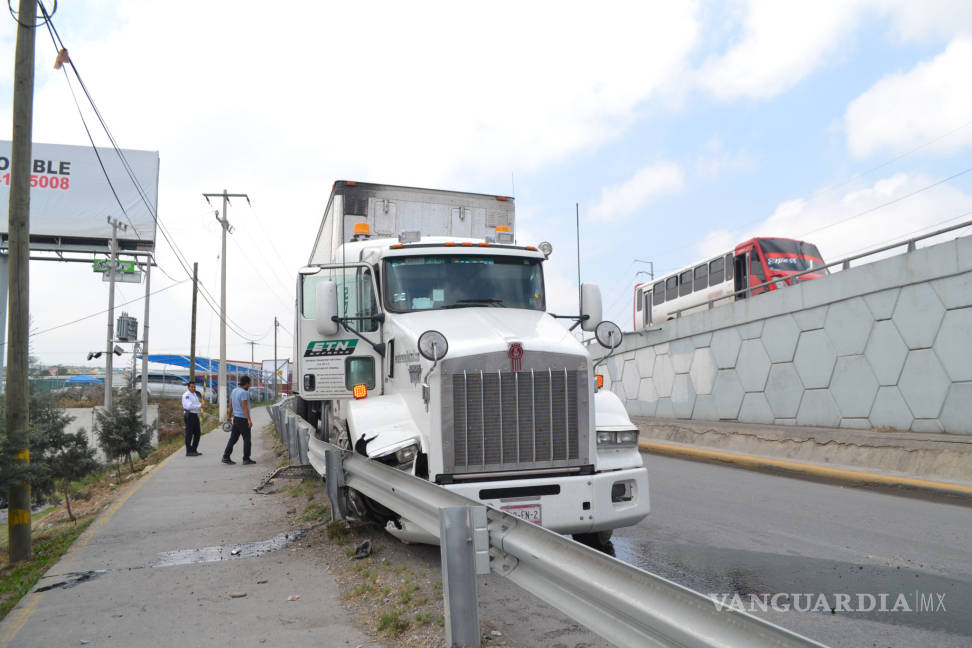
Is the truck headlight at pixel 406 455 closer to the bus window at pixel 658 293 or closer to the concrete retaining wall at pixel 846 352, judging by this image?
the concrete retaining wall at pixel 846 352

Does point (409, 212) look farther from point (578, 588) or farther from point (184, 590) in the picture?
point (578, 588)

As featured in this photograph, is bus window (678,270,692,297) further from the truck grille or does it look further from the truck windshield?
the truck grille

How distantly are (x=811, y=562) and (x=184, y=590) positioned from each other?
17.0 ft

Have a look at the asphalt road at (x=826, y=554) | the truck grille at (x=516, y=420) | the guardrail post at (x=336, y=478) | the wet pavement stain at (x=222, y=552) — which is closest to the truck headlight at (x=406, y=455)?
the truck grille at (x=516, y=420)

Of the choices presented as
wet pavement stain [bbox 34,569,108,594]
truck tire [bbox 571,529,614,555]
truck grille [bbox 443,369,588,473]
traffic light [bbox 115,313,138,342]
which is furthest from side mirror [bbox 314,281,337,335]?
traffic light [bbox 115,313,138,342]

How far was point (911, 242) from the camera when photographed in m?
12.9

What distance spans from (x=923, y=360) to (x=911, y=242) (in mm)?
2066

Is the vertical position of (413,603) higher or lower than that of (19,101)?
lower

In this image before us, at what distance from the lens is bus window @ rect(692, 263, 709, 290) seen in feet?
91.7

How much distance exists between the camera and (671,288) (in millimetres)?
31000

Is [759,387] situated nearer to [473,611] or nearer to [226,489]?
[226,489]

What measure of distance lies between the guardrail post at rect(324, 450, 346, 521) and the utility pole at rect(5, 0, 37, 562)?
3.24 m

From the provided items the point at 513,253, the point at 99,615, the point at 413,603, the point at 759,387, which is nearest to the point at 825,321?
the point at 759,387

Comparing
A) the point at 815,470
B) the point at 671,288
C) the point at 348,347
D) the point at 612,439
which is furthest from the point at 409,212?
the point at 671,288
